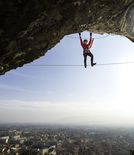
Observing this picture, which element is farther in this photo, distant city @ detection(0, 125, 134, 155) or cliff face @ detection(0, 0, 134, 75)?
distant city @ detection(0, 125, 134, 155)

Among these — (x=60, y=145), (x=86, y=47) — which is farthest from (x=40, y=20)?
(x=60, y=145)

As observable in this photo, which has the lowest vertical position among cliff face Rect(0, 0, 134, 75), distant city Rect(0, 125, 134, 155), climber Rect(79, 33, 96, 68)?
distant city Rect(0, 125, 134, 155)

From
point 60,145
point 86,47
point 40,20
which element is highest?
point 86,47

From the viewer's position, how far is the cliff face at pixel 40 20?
1001 centimetres

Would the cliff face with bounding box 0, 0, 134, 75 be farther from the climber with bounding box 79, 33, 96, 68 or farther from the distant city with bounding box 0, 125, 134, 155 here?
the distant city with bounding box 0, 125, 134, 155

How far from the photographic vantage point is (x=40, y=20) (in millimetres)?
11344

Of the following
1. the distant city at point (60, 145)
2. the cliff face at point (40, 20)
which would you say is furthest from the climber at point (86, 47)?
the distant city at point (60, 145)

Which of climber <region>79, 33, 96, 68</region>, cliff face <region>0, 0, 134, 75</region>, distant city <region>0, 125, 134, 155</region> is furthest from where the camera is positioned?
distant city <region>0, 125, 134, 155</region>

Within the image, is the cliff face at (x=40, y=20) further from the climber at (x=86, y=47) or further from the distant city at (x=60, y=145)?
the distant city at (x=60, y=145)

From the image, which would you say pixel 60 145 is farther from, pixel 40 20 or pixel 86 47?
pixel 40 20

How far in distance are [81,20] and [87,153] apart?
4097 cm

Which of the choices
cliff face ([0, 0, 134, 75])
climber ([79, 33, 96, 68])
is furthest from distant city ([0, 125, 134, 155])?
cliff face ([0, 0, 134, 75])

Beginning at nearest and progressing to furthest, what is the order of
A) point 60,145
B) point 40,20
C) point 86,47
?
point 40,20, point 86,47, point 60,145

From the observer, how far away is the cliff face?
10.0m
